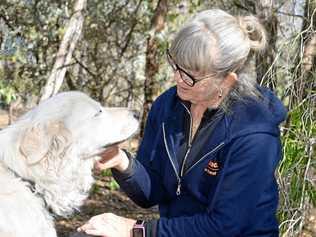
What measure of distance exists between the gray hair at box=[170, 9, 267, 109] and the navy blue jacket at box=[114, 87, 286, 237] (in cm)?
26

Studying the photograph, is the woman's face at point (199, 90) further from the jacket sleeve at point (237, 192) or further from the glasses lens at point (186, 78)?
the jacket sleeve at point (237, 192)

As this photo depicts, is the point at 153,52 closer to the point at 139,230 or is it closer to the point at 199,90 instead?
the point at 199,90

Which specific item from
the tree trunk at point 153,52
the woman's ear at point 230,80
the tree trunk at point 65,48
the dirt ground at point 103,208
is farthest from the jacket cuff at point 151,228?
the tree trunk at point 153,52

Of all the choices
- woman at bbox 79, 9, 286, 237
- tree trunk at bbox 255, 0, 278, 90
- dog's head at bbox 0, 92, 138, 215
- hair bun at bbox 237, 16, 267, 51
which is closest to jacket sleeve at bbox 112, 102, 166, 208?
dog's head at bbox 0, 92, 138, 215

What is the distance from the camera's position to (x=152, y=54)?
26.1ft

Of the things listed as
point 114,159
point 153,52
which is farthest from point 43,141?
point 153,52

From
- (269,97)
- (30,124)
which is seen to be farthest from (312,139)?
(30,124)

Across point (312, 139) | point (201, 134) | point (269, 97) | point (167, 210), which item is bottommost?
point (167, 210)

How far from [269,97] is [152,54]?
4845 millimetres

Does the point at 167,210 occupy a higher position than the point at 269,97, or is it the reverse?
the point at 269,97

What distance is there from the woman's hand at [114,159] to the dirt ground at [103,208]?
247 centimetres

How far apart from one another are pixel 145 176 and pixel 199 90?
0.70m

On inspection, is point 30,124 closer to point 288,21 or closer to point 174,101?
point 174,101

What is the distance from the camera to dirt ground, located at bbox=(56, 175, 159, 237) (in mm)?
5957
